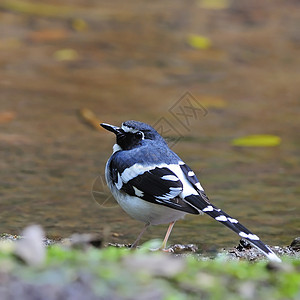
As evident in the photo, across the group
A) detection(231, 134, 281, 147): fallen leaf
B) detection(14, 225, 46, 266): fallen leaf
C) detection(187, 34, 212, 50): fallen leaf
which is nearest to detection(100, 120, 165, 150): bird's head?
detection(14, 225, 46, 266): fallen leaf

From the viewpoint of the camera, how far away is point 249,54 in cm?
1243

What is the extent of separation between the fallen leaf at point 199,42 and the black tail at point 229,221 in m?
8.20

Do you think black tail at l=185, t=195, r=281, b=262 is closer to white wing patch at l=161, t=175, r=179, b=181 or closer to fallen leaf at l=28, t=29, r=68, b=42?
white wing patch at l=161, t=175, r=179, b=181

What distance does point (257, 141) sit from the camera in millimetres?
8734

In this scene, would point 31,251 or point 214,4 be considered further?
point 214,4

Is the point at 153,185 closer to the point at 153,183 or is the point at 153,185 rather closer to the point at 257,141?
the point at 153,183

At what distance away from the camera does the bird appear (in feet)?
15.4

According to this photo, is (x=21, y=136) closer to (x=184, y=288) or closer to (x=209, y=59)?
(x=209, y=59)

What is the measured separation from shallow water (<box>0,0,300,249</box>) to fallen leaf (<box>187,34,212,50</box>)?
9 cm

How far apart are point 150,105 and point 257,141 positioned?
1738 mm

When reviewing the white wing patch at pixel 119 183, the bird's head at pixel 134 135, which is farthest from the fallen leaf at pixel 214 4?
the white wing patch at pixel 119 183

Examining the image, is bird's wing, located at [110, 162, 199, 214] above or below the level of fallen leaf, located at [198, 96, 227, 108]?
above

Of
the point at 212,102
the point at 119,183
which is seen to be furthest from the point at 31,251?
the point at 212,102

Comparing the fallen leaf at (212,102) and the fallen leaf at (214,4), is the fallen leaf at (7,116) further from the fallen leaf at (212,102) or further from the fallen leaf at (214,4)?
the fallen leaf at (214,4)
